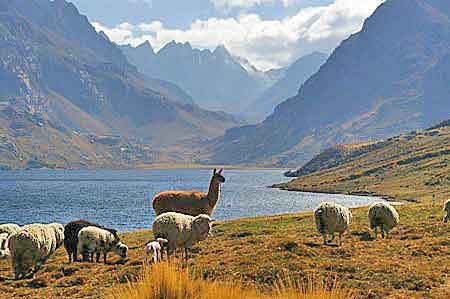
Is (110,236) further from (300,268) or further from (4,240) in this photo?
(300,268)

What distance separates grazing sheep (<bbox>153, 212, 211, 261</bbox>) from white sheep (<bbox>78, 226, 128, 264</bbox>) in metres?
3.07

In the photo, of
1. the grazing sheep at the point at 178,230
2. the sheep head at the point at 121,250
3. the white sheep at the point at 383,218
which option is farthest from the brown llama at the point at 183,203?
the white sheep at the point at 383,218

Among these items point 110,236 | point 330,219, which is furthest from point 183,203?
point 330,219

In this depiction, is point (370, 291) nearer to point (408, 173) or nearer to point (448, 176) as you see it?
point (448, 176)

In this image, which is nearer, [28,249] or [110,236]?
[28,249]

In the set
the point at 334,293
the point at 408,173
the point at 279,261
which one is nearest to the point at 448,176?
the point at 408,173

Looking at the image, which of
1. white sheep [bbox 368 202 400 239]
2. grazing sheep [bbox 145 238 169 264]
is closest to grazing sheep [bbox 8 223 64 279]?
grazing sheep [bbox 145 238 169 264]

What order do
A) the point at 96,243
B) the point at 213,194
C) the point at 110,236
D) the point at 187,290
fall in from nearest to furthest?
the point at 187,290, the point at 96,243, the point at 110,236, the point at 213,194

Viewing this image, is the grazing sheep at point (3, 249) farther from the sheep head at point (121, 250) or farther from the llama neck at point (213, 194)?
the llama neck at point (213, 194)

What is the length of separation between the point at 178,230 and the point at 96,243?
172 inches

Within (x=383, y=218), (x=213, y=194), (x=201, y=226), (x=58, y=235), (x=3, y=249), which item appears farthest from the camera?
(x=213, y=194)

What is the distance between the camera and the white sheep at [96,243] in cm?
2352

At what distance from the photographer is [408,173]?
16788cm

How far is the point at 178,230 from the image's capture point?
22.5 m
